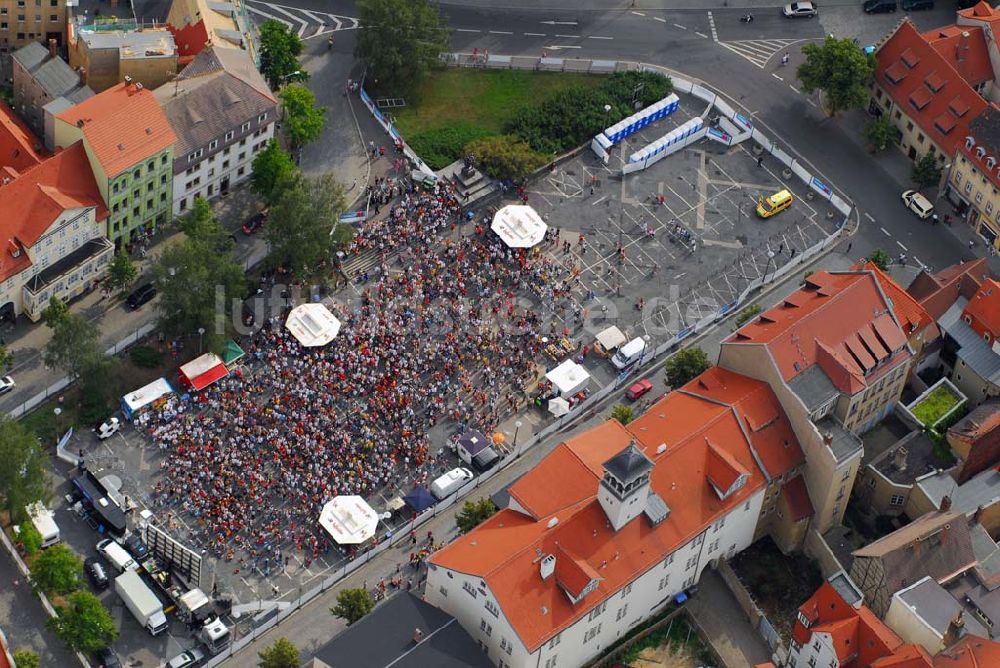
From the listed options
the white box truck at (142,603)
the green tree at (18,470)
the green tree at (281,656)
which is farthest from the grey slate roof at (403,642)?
the green tree at (18,470)

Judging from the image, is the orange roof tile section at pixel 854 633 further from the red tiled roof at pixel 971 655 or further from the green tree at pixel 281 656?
the green tree at pixel 281 656

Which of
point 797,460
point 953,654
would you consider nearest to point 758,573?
point 797,460

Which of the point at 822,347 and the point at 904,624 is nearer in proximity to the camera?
the point at 904,624

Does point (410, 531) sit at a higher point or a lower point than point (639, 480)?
lower

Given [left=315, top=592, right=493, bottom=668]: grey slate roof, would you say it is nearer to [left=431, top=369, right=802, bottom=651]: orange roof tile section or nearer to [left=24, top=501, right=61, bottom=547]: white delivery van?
[left=431, top=369, right=802, bottom=651]: orange roof tile section

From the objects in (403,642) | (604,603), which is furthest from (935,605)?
(403,642)

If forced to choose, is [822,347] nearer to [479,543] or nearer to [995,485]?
[995,485]
